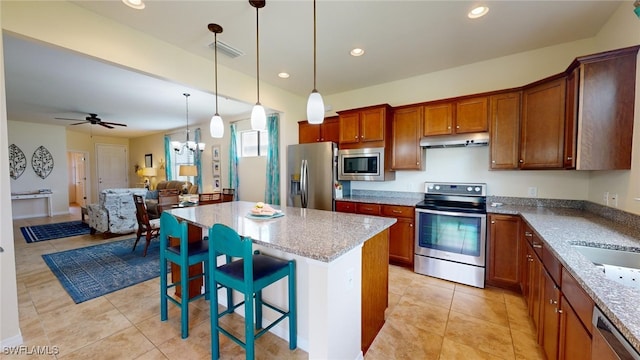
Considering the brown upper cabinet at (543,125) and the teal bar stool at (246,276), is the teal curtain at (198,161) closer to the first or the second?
the teal bar stool at (246,276)

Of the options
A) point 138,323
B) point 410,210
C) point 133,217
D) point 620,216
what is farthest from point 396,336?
point 133,217

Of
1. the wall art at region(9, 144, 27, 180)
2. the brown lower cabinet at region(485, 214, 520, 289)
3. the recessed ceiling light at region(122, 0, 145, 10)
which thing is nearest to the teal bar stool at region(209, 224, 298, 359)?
the recessed ceiling light at region(122, 0, 145, 10)

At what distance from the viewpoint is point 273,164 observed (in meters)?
4.89

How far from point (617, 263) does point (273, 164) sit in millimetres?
4463

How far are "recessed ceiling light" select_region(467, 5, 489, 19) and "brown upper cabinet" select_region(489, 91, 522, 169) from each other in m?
1.03

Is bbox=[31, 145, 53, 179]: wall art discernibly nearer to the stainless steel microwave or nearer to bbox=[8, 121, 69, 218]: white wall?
bbox=[8, 121, 69, 218]: white wall

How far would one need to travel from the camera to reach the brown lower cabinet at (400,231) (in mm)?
3178

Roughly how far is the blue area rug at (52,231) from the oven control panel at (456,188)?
6.79 m

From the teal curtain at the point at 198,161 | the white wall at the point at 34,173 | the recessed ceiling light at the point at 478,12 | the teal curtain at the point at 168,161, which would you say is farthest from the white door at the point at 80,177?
the recessed ceiling light at the point at 478,12

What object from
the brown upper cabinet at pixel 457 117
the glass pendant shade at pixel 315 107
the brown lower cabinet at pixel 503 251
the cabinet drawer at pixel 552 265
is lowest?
the brown lower cabinet at pixel 503 251

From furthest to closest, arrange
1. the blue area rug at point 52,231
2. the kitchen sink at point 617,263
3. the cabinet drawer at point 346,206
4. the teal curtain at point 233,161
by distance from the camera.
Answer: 1. the teal curtain at point 233,161
2. the blue area rug at point 52,231
3. the cabinet drawer at point 346,206
4. the kitchen sink at point 617,263

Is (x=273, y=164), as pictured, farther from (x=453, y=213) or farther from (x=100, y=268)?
(x=453, y=213)

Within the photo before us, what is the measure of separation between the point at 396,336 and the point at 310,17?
2932 mm

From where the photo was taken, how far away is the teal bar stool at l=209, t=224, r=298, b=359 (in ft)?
4.81
